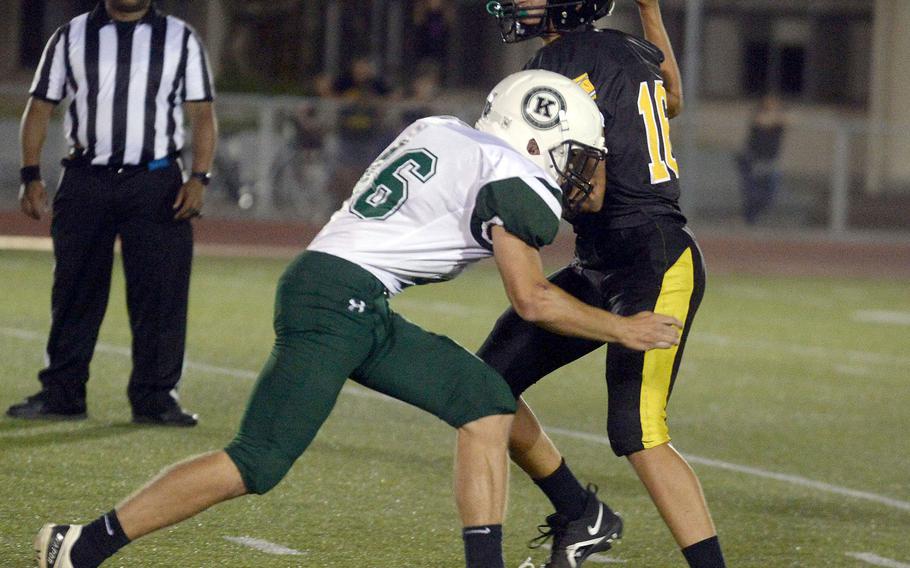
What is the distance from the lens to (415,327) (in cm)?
382

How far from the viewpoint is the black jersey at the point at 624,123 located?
4223mm

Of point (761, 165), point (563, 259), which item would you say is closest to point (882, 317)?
point (563, 259)

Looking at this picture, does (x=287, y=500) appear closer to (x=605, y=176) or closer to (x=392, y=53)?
(x=605, y=176)

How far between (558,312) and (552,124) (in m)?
0.45

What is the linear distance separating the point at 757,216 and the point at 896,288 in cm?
328

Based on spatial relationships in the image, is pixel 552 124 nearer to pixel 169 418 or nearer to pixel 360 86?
pixel 169 418

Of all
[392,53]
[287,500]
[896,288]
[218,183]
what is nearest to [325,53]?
[392,53]

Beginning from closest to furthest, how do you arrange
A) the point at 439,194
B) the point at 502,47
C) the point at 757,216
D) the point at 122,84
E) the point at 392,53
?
1. the point at 439,194
2. the point at 122,84
3. the point at 757,216
4. the point at 392,53
5. the point at 502,47

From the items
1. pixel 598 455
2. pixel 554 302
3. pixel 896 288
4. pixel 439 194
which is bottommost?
pixel 896 288

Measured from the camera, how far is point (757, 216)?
53.8ft

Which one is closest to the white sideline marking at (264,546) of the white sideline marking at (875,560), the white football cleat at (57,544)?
the white football cleat at (57,544)

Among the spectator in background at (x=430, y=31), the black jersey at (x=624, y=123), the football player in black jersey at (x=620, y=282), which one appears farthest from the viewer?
the spectator in background at (x=430, y=31)

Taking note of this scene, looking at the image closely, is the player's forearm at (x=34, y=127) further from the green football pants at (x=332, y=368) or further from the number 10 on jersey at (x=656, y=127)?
the number 10 on jersey at (x=656, y=127)

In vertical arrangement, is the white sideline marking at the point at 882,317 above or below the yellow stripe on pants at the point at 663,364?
below
